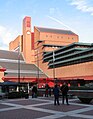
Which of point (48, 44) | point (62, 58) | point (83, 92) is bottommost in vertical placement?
point (83, 92)

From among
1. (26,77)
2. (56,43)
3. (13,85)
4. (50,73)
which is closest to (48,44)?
(56,43)

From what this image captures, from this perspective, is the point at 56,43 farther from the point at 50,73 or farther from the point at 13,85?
the point at 13,85

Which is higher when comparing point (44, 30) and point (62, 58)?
point (44, 30)

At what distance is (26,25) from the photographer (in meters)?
122

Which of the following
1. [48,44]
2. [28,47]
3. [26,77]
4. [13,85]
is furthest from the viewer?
[28,47]

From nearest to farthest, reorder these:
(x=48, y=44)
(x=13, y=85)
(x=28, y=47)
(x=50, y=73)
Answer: (x=13, y=85), (x=50, y=73), (x=48, y=44), (x=28, y=47)

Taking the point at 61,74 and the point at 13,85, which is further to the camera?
the point at 61,74

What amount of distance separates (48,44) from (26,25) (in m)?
16.1

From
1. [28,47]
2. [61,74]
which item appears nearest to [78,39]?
[28,47]

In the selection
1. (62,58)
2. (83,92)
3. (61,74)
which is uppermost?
(62,58)

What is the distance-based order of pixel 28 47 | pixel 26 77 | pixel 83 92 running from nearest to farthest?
pixel 83 92 < pixel 26 77 < pixel 28 47

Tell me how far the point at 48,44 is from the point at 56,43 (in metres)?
7.15

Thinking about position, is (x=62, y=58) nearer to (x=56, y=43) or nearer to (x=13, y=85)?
(x=56, y=43)

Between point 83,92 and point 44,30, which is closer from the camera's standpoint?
point 83,92
